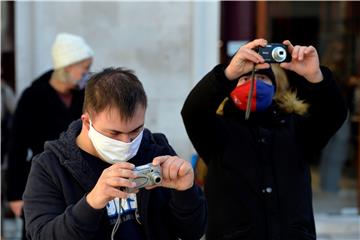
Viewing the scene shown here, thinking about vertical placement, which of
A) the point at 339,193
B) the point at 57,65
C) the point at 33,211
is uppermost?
the point at 57,65

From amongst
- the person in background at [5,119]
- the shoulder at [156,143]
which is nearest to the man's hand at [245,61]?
the shoulder at [156,143]

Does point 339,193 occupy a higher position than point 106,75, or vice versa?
point 106,75

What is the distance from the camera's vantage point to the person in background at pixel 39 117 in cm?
387

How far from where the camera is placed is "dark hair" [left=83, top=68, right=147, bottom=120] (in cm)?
188

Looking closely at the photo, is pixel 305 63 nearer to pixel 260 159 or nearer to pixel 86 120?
pixel 260 159

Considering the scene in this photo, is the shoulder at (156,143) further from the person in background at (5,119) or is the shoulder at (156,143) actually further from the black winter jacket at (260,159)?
the person in background at (5,119)

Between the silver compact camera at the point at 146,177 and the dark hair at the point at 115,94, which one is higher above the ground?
the dark hair at the point at 115,94

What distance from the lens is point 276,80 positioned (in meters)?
2.98

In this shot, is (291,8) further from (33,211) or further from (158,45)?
(33,211)

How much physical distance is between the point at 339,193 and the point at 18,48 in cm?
361

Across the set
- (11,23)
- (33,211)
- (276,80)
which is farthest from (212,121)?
(11,23)

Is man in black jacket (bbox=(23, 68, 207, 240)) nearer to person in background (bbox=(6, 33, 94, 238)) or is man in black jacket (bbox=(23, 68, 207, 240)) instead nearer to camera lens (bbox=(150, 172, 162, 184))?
camera lens (bbox=(150, 172, 162, 184))

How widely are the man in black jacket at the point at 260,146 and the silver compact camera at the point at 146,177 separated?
82 cm

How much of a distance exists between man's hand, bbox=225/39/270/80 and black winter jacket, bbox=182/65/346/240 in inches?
2.7
